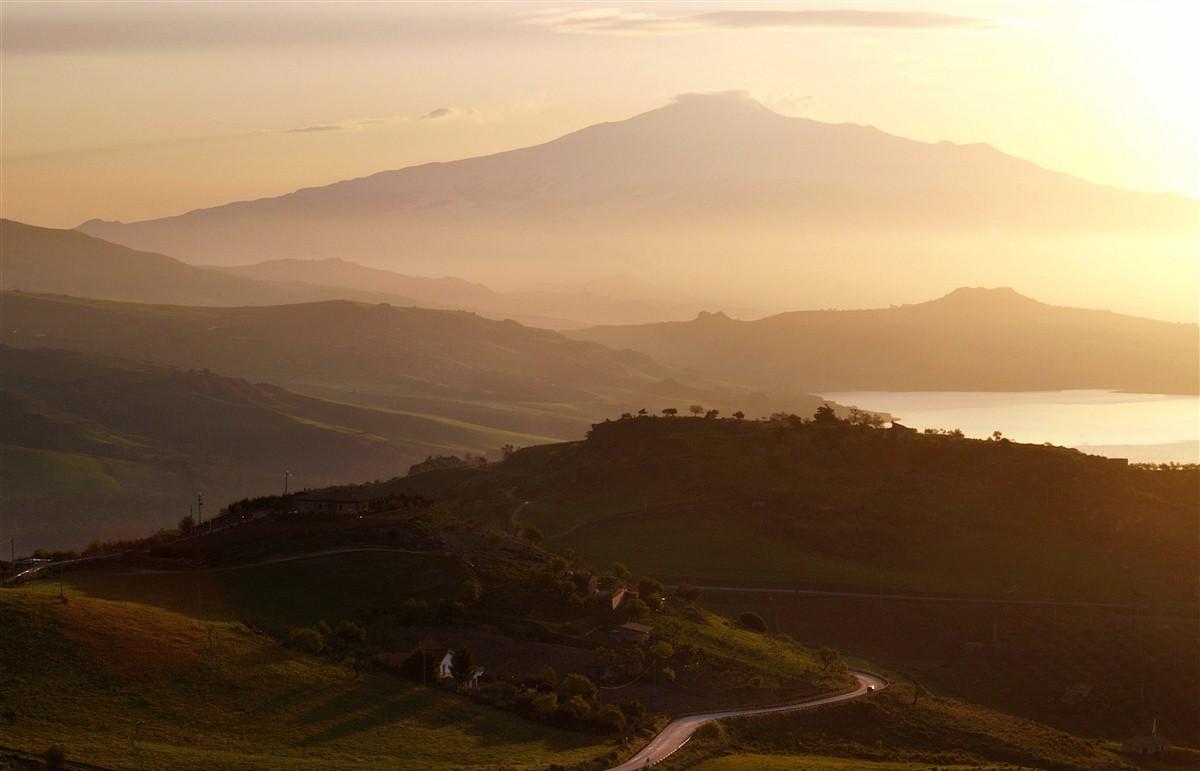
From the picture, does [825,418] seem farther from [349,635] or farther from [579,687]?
[349,635]

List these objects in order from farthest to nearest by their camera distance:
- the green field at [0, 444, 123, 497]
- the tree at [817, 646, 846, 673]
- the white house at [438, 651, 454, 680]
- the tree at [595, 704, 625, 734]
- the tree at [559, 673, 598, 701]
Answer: the green field at [0, 444, 123, 497]
the tree at [817, 646, 846, 673]
the white house at [438, 651, 454, 680]
the tree at [559, 673, 598, 701]
the tree at [595, 704, 625, 734]

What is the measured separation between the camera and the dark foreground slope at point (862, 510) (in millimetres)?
77062

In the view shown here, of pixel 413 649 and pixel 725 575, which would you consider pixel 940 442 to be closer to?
pixel 725 575

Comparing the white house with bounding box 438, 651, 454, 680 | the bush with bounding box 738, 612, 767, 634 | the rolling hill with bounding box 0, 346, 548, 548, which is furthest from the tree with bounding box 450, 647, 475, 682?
the rolling hill with bounding box 0, 346, 548, 548

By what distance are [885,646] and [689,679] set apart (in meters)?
19.3

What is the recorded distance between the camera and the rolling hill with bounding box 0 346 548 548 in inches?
5738

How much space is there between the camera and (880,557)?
79938 millimetres

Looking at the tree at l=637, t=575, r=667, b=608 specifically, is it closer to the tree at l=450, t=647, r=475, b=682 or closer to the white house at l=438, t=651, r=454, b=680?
the tree at l=450, t=647, r=475, b=682

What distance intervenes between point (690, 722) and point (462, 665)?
25.8 ft

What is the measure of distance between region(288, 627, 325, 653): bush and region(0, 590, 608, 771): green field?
751 millimetres

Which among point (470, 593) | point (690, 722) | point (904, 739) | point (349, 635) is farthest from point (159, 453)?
point (904, 739)

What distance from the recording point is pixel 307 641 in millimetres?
48344

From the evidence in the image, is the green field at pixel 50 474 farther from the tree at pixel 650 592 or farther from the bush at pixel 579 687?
the bush at pixel 579 687

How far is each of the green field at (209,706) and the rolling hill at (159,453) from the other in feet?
308
